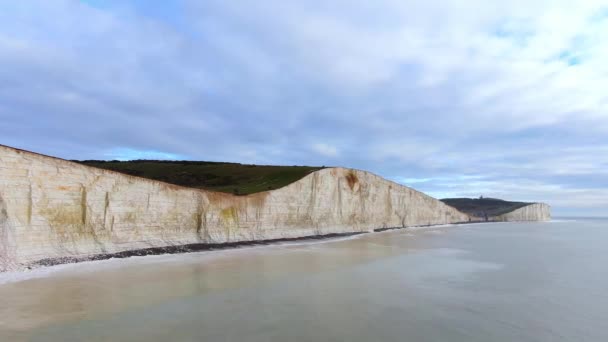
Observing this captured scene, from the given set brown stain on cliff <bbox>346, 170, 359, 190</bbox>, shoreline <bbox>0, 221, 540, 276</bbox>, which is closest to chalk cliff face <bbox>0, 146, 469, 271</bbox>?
shoreline <bbox>0, 221, 540, 276</bbox>

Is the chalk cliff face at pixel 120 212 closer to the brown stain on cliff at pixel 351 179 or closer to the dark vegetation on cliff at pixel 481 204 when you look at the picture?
the brown stain on cliff at pixel 351 179

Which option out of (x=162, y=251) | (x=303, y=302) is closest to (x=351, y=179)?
(x=162, y=251)

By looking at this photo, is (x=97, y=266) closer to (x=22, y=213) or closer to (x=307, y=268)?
(x=22, y=213)

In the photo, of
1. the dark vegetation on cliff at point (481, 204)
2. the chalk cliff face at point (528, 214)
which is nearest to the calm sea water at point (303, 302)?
the chalk cliff face at point (528, 214)

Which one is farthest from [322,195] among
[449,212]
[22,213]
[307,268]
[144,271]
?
[449,212]

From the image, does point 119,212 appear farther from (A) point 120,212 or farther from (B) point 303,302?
(B) point 303,302
